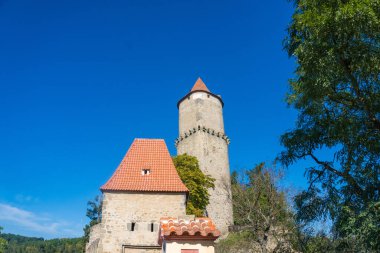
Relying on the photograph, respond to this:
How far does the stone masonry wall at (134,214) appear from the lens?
52.7 ft

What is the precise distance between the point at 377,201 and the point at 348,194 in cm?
108

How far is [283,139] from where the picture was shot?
9.88 meters

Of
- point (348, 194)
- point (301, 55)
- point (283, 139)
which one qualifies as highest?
point (301, 55)

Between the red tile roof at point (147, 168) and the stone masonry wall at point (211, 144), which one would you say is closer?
the red tile roof at point (147, 168)

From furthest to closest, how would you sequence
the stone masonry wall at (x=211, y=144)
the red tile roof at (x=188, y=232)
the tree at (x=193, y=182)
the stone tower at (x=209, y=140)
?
the stone tower at (x=209, y=140)
the stone masonry wall at (x=211, y=144)
the tree at (x=193, y=182)
the red tile roof at (x=188, y=232)

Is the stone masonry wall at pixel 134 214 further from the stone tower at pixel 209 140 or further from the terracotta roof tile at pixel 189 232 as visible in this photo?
the stone tower at pixel 209 140

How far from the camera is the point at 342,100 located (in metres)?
9.00

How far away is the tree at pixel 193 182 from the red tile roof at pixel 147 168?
5151mm

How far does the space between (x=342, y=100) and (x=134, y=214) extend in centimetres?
1116

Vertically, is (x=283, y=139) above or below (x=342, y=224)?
above

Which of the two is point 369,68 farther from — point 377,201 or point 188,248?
point 188,248

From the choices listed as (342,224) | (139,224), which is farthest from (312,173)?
(139,224)

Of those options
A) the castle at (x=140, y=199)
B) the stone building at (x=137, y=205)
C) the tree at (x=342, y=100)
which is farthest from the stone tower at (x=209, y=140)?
the tree at (x=342, y=100)

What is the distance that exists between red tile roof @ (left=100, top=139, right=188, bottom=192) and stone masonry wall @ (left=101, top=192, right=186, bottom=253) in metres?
0.34
